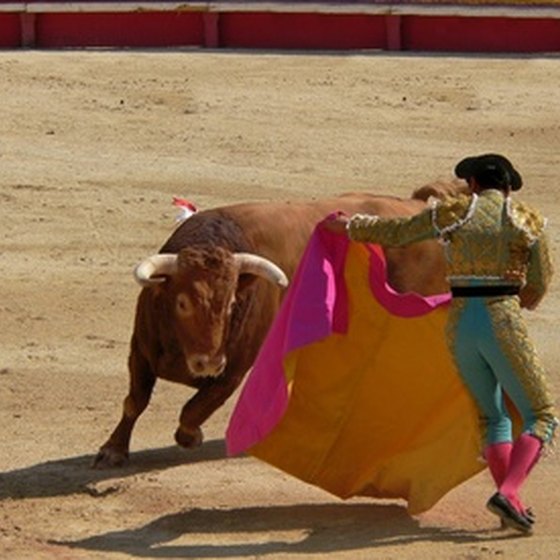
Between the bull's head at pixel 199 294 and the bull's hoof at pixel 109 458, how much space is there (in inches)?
18.2

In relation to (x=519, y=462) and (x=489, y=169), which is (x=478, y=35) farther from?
(x=519, y=462)

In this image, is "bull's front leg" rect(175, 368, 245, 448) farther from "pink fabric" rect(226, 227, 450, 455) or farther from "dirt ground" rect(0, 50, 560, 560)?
"pink fabric" rect(226, 227, 450, 455)

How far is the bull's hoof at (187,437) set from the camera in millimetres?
9422

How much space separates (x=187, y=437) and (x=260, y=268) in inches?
30.1

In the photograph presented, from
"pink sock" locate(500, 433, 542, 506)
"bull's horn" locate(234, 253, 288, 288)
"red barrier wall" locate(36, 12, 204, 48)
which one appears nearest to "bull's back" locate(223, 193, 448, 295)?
"bull's horn" locate(234, 253, 288, 288)

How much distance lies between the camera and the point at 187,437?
9.44 metres

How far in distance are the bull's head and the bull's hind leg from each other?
1.22 feet

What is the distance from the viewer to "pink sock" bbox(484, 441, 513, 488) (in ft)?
25.1

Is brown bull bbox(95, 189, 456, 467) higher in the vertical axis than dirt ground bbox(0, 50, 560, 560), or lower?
higher

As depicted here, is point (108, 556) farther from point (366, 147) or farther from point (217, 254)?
Result: point (366, 147)

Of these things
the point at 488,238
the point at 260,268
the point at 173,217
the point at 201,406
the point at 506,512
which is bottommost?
the point at 173,217

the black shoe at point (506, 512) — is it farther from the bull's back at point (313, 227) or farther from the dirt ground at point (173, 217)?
the bull's back at point (313, 227)

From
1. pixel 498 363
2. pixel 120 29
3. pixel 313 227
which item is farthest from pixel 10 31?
pixel 498 363

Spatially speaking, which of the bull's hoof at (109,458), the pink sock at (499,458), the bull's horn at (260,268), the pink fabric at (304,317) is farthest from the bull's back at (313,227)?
the pink sock at (499,458)
